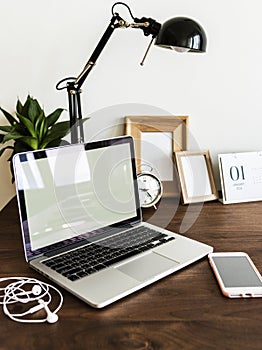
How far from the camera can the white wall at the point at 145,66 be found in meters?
1.36

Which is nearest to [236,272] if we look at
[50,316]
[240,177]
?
[50,316]

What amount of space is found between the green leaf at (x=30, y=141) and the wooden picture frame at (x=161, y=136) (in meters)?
0.32

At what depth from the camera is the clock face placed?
4.31ft

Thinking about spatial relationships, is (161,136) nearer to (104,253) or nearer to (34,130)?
(34,130)

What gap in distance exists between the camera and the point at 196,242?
3.56 ft

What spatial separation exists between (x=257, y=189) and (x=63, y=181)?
659mm

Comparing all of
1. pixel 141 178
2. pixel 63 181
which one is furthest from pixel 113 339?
pixel 141 178

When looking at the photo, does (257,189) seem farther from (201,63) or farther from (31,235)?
(31,235)

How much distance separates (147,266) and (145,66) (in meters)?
0.69

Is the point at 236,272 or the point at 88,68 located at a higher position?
the point at 88,68

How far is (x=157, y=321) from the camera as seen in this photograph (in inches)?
31.2

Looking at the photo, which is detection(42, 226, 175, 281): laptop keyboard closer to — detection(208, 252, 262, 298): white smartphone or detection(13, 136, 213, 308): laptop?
detection(13, 136, 213, 308): laptop

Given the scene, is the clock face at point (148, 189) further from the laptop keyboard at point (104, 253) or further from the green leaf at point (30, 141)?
the green leaf at point (30, 141)

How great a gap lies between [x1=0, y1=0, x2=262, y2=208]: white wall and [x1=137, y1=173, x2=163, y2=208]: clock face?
23 cm
